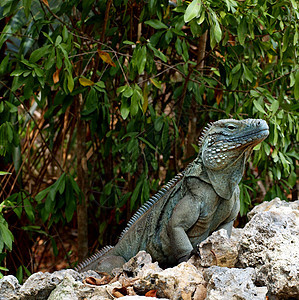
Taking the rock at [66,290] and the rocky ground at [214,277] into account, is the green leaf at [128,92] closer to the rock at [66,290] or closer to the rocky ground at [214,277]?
the rocky ground at [214,277]

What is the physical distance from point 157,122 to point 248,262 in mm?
1763

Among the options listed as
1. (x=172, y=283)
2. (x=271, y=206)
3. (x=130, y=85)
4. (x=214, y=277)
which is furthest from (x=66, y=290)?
(x=130, y=85)

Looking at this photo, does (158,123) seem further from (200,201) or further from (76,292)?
(76,292)

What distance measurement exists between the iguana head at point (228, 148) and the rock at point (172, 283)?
0.71 m

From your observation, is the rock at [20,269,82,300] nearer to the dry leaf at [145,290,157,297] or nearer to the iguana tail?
the dry leaf at [145,290,157,297]

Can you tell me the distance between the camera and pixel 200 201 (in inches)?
117

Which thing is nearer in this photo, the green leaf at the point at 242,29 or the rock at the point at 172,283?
the rock at the point at 172,283

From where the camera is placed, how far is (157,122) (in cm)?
409

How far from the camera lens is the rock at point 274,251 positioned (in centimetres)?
221

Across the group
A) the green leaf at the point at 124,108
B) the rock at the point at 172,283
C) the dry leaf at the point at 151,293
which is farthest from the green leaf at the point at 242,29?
the dry leaf at the point at 151,293

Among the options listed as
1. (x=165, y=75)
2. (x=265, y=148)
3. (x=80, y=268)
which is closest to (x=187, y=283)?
(x=80, y=268)

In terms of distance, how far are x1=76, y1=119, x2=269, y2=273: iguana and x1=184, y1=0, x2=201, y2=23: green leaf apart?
63 centimetres

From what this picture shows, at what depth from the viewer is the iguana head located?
9.15ft

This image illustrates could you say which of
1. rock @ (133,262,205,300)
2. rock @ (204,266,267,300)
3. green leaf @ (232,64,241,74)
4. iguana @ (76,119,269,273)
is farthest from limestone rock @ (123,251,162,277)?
green leaf @ (232,64,241,74)
